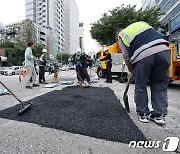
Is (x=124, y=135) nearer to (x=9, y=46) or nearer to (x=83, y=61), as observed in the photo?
(x=83, y=61)

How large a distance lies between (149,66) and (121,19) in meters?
18.5

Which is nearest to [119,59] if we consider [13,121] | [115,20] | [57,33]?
[13,121]

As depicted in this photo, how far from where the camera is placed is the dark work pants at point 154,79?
2.86 m

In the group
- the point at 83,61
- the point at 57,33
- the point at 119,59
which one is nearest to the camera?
the point at 83,61

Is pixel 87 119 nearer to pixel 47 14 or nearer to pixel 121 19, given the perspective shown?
pixel 121 19

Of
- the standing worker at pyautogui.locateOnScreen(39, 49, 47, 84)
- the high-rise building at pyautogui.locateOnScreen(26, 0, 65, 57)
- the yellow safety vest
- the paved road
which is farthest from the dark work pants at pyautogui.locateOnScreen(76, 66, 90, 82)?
the high-rise building at pyautogui.locateOnScreen(26, 0, 65, 57)

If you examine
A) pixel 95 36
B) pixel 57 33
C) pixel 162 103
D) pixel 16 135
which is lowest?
pixel 16 135

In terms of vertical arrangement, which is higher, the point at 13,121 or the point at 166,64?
the point at 166,64

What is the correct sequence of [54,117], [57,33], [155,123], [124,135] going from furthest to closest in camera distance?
1. [57,33]
2. [54,117]
3. [155,123]
4. [124,135]

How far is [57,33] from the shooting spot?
119 metres

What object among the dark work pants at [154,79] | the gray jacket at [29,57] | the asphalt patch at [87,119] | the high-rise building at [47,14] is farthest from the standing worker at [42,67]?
the high-rise building at [47,14]

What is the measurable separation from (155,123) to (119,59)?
26.1 ft

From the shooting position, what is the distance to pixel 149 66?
9.36ft

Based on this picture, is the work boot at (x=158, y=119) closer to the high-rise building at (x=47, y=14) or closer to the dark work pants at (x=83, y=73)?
the dark work pants at (x=83, y=73)
